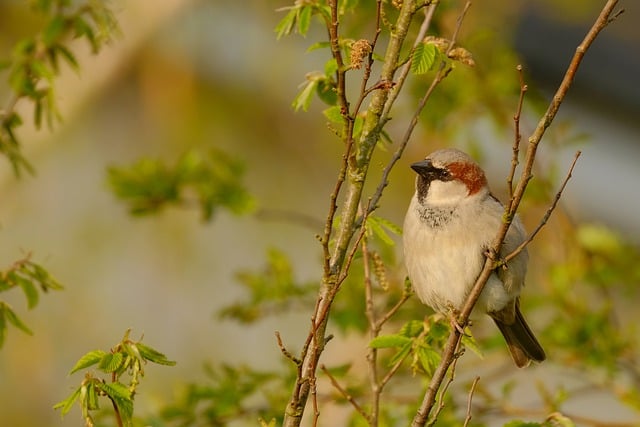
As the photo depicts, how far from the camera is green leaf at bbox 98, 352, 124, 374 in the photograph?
83.5 inches

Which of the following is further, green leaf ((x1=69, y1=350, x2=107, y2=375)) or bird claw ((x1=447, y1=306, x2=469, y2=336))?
bird claw ((x1=447, y1=306, x2=469, y2=336))

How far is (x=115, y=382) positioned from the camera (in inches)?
83.6

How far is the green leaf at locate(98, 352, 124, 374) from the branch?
25.5 inches

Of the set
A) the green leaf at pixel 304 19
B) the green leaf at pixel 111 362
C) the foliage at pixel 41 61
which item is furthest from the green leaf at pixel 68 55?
the green leaf at pixel 111 362

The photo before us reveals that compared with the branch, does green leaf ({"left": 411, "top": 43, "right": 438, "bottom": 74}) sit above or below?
above

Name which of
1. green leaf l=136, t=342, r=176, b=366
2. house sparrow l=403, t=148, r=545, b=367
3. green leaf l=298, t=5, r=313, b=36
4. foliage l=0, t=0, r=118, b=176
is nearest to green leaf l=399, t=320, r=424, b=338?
house sparrow l=403, t=148, r=545, b=367

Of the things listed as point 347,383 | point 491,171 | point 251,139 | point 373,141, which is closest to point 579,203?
point 491,171

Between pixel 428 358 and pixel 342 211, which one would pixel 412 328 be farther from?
pixel 342 211

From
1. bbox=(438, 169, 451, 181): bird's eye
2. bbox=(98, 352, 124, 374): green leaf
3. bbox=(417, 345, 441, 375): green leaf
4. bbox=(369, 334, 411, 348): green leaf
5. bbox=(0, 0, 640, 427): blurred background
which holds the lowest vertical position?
bbox=(98, 352, 124, 374): green leaf

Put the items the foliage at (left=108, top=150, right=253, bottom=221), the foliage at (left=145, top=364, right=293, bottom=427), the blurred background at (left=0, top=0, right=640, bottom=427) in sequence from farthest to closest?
1. the blurred background at (left=0, top=0, right=640, bottom=427)
2. the foliage at (left=108, top=150, right=253, bottom=221)
3. the foliage at (left=145, top=364, right=293, bottom=427)

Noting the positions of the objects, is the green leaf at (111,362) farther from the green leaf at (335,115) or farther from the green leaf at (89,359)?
the green leaf at (335,115)

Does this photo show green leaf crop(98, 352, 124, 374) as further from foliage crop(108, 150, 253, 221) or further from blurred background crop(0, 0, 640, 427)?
blurred background crop(0, 0, 640, 427)

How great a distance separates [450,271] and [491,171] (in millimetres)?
4181

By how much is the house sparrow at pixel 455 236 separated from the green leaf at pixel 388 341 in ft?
1.62
